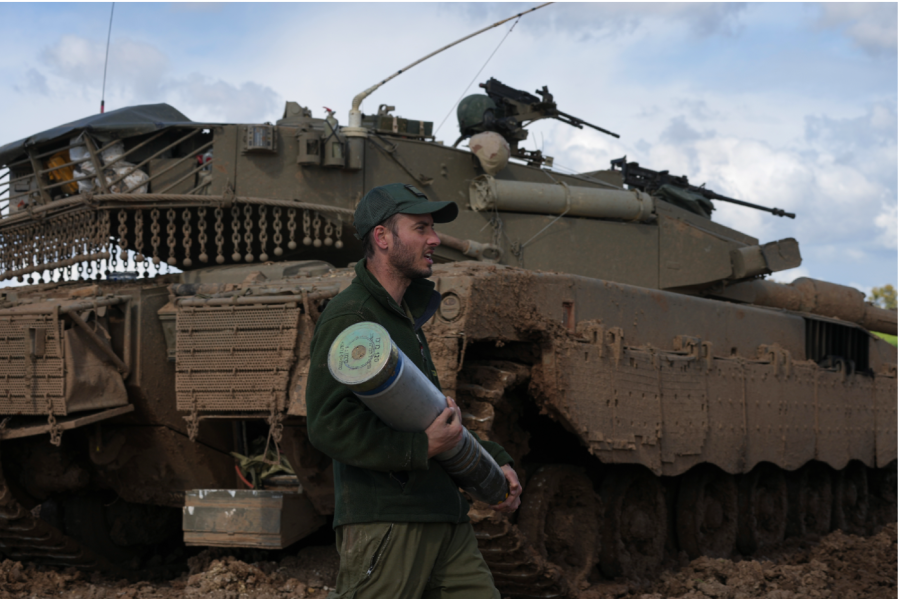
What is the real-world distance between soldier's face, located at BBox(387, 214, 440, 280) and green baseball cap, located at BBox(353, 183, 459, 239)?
0.11 feet

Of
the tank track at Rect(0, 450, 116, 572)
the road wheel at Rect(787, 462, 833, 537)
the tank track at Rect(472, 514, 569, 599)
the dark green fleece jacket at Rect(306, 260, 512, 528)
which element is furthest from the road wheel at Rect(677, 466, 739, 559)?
the dark green fleece jacket at Rect(306, 260, 512, 528)

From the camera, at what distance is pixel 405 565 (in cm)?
277

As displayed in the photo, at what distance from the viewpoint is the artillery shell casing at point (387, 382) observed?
249 centimetres

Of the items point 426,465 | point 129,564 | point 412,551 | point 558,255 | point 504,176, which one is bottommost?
point 129,564

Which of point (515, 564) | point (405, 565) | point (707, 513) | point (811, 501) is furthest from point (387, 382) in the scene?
point (811, 501)

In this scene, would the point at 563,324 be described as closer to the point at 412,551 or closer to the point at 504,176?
the point at 504,176

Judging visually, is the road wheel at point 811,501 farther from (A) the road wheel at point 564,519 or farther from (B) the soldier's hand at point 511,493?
(B) the soldier's hand at point 511,493

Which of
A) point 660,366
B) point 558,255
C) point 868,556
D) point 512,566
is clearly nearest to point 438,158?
point 558,255

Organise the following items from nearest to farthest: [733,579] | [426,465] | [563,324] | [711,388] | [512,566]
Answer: [426,465] → [512,566] → [563,324] → [733,579] → [711,388]

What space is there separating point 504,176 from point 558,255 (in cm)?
83

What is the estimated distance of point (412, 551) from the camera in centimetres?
279

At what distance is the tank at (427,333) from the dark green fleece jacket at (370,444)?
233cm

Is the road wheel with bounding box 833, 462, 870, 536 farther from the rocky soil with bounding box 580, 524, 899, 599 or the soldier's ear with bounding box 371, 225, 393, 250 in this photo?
the soldier's ear with bounding box 371, 225, 393, 250

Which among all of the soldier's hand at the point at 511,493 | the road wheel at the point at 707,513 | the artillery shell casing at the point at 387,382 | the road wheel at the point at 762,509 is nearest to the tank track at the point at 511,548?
the road wheel at the point at 707,513
